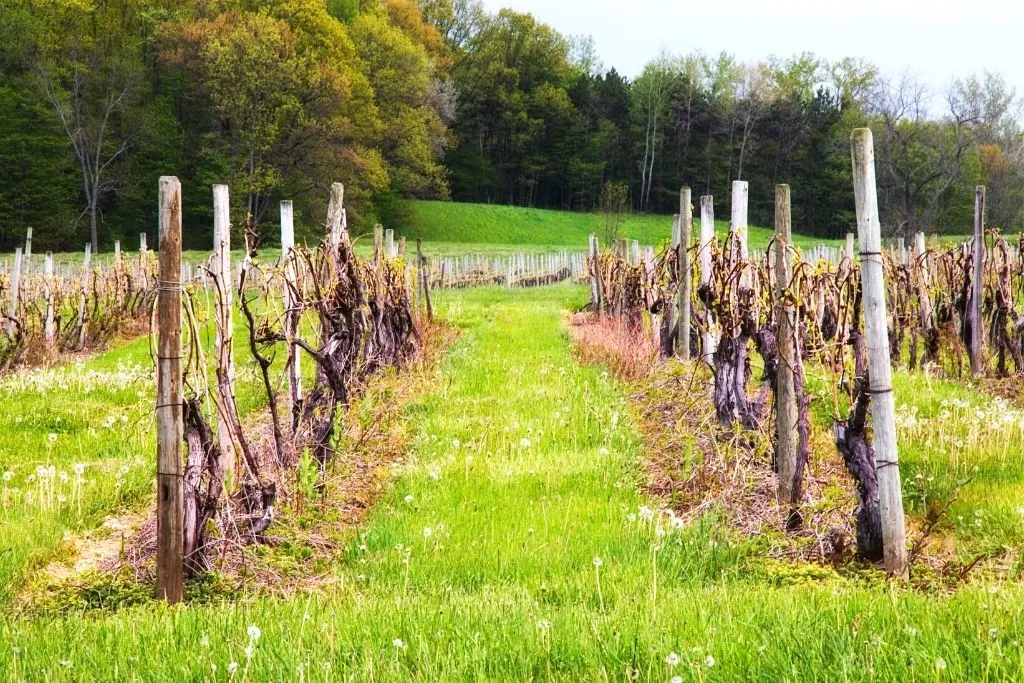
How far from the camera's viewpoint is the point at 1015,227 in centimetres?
5859

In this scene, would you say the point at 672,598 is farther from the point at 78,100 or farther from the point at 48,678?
the point at 78,100

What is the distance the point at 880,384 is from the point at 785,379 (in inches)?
42.6

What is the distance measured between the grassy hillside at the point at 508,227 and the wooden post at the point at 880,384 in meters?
53.3

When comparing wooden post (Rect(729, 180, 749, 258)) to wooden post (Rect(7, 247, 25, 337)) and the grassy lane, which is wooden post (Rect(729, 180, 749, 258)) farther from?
wooden post (Rect(7, 247, 25, 337))

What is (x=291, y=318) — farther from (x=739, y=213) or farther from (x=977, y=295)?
(x=977, y=295)

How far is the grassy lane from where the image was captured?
294 cm

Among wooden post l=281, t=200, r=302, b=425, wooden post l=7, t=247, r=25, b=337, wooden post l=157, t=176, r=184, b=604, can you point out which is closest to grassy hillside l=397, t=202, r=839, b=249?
wooden post l=7, t=247, r=25, b=337

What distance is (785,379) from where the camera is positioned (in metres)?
5.42

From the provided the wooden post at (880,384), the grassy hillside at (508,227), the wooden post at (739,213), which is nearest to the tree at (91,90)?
the grassy hillside at (508,227)

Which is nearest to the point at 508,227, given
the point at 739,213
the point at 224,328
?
the point at 739,213

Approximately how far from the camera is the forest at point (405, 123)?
1891 inches

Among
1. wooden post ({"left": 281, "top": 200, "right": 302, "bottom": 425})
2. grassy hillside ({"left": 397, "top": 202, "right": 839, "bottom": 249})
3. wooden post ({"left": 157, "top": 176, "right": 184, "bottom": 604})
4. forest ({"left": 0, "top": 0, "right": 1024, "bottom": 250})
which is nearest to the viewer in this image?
wooden post ({"left": 157, "top": 176, "right": 184, "bottom": 604})

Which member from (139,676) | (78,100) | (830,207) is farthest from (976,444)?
(830,207)

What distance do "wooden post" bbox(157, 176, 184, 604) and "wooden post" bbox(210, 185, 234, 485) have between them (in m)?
0.48
